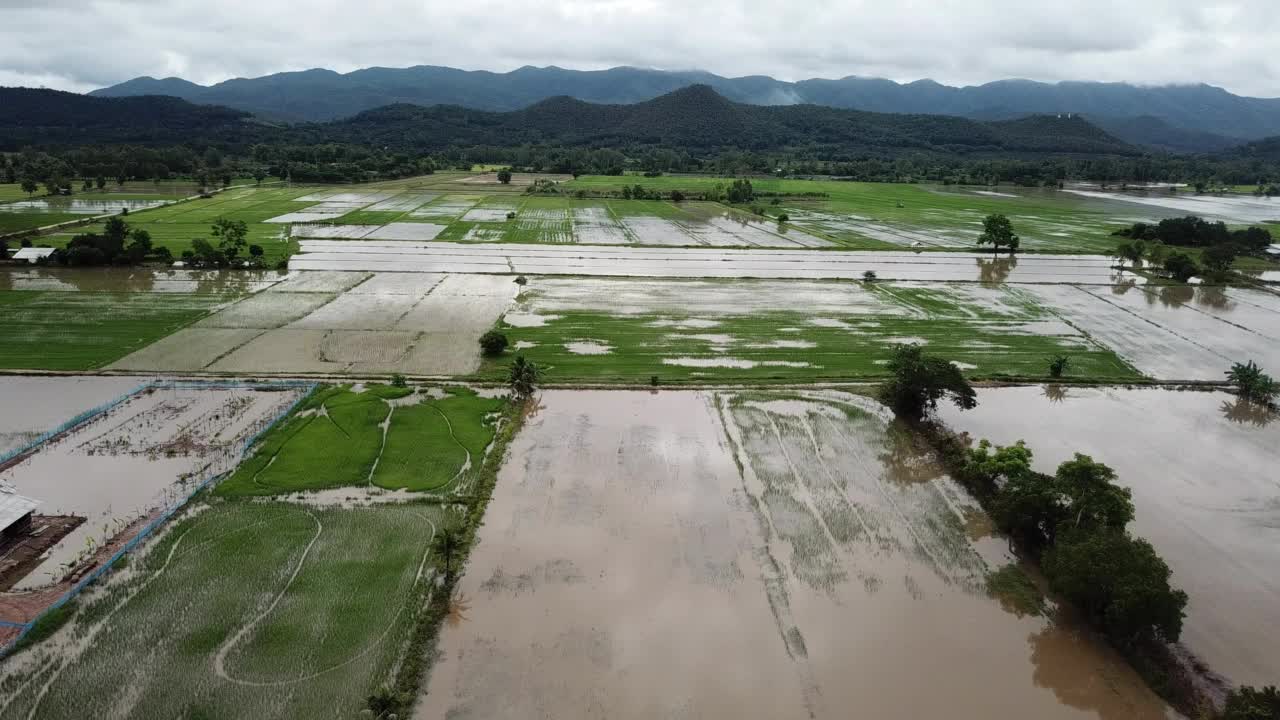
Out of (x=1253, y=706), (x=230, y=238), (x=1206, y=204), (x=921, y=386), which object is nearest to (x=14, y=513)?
(x=1253, y=706)

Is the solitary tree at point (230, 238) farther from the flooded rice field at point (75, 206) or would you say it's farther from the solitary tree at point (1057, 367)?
the solitary tree at point (1057, 367)

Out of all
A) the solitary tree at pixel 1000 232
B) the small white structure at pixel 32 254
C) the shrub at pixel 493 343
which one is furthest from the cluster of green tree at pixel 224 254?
the solitary tree at pixel 1000 232

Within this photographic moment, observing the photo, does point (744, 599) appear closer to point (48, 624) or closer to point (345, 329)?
point (48, 624)

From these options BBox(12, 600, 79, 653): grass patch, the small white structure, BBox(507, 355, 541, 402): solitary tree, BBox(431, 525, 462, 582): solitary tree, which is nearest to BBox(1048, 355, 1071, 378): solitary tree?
BBox(507, 355, 541, 402): solitary tree

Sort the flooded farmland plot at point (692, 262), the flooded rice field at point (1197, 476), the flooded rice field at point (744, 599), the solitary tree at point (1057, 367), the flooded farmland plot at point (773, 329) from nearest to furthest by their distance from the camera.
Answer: the flooded rice field at point (744, 599) → the flooded rice field at point (1197, 476) → the solitary tree at point (1057, 367) → the flooded farmland plot at point (773, 329) → the flooded farmland plot at point (692, 262)

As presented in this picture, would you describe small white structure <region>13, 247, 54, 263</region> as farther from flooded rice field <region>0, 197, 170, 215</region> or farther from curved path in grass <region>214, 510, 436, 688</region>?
Result: curved path in grass <region>214, 510, 436, 688</region>
